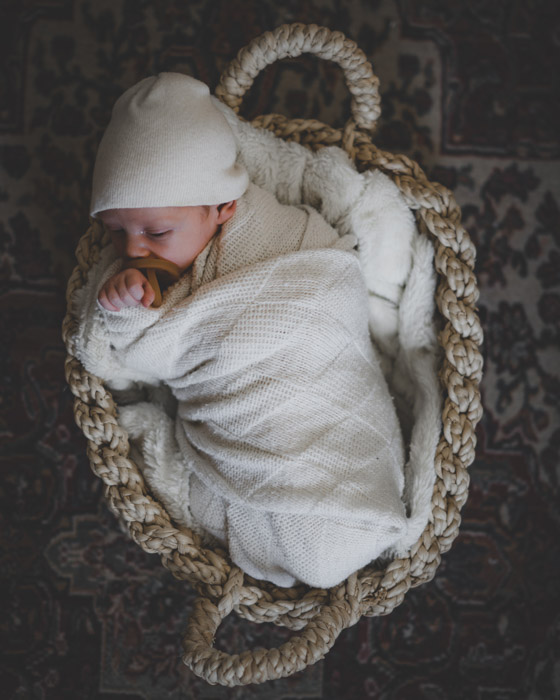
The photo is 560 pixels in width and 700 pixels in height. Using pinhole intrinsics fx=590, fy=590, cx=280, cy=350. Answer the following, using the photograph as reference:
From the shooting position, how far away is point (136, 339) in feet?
2.81

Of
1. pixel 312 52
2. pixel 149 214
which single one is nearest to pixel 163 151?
pixel 149 214

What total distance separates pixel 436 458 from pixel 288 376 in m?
0.28

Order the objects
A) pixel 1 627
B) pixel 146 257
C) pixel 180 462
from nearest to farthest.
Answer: pixel 146 257 < pixel 180 462 < pixel 1 627

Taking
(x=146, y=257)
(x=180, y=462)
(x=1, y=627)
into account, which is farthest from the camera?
(x=1, y=627)

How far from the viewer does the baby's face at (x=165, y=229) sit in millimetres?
795

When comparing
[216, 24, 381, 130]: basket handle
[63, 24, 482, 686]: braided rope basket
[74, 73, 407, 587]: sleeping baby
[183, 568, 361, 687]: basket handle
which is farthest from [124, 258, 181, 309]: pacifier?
[183, 568, 361, 687]: basket handle

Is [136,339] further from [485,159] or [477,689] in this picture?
[477,689]

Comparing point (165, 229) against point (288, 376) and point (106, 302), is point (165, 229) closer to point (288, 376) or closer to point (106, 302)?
point (106, 302)

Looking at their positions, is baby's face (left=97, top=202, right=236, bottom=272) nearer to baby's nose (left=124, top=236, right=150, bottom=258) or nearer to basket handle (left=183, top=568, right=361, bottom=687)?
baby's nose (left=124, top=236, right=150, bottom=258)

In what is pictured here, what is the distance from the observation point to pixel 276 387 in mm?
813

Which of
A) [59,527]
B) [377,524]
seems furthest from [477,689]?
[59,527]

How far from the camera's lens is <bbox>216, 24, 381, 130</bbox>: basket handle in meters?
0.87

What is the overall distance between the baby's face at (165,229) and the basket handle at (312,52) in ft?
0.76

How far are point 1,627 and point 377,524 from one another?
0.77 m
